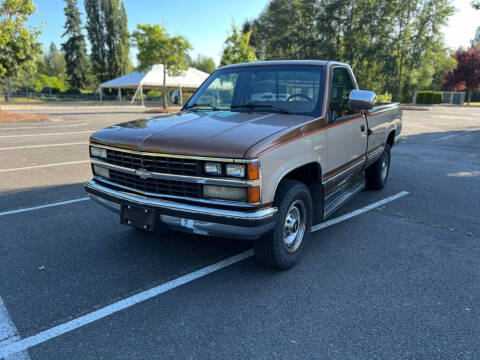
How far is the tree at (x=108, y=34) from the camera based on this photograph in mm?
59875

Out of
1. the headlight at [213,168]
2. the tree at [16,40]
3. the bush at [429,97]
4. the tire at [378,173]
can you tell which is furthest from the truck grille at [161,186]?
the bush at [429,97]

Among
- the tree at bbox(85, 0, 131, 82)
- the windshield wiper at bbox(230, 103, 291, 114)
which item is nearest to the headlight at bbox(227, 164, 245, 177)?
the windshield wiper at bbox(230, 103, 291, 114)

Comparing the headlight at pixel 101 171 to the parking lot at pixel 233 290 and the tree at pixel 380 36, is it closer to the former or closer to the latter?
the parking lot at pixel 233 290

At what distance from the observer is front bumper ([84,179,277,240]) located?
2.83 m

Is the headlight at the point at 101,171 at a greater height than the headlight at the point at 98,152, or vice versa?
the headlight at the point at 98,152

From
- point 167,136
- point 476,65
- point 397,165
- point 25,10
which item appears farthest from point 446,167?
point 476,65

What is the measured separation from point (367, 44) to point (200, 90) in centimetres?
4378

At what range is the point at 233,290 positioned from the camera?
3154 millimetres

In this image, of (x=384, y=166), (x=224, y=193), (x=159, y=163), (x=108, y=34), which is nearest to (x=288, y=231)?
(x=224, y=193)

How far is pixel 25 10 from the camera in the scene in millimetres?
18469

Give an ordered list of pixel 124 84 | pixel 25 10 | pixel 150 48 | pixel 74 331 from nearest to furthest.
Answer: pixel 74 331
pixel 25 10
pixel 150 48
pixel 124 84

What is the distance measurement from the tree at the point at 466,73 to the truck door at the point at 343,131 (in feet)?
185

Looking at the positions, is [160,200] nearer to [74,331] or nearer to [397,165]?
[74,331]

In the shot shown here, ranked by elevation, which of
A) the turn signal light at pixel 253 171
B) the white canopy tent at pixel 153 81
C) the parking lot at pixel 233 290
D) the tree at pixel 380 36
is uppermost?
the tree at pixel 380 36
